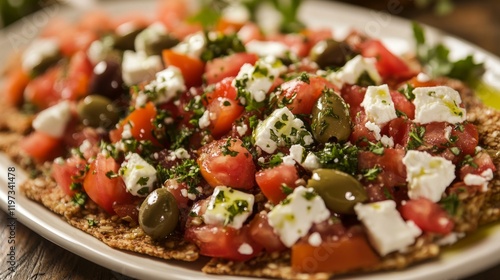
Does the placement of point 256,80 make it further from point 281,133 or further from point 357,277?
point 357,277

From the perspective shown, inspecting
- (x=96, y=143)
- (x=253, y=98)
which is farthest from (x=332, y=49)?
(x=96, y=143)

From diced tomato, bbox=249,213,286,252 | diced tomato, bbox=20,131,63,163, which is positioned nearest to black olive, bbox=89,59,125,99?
diced tomato, bbox=20,131,63,163

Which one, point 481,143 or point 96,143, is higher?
point 481,143

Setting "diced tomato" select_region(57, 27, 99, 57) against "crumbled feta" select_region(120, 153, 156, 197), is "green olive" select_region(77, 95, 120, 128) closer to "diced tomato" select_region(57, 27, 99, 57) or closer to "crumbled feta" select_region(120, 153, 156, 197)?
"crumbled feta" select_region(120, 153, 156, 197)

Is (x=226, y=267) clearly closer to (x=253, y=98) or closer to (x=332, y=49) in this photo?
(x=253, y=98)

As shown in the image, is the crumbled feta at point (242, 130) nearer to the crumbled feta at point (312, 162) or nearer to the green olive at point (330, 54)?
the crumbled feta at point (312, 162)
